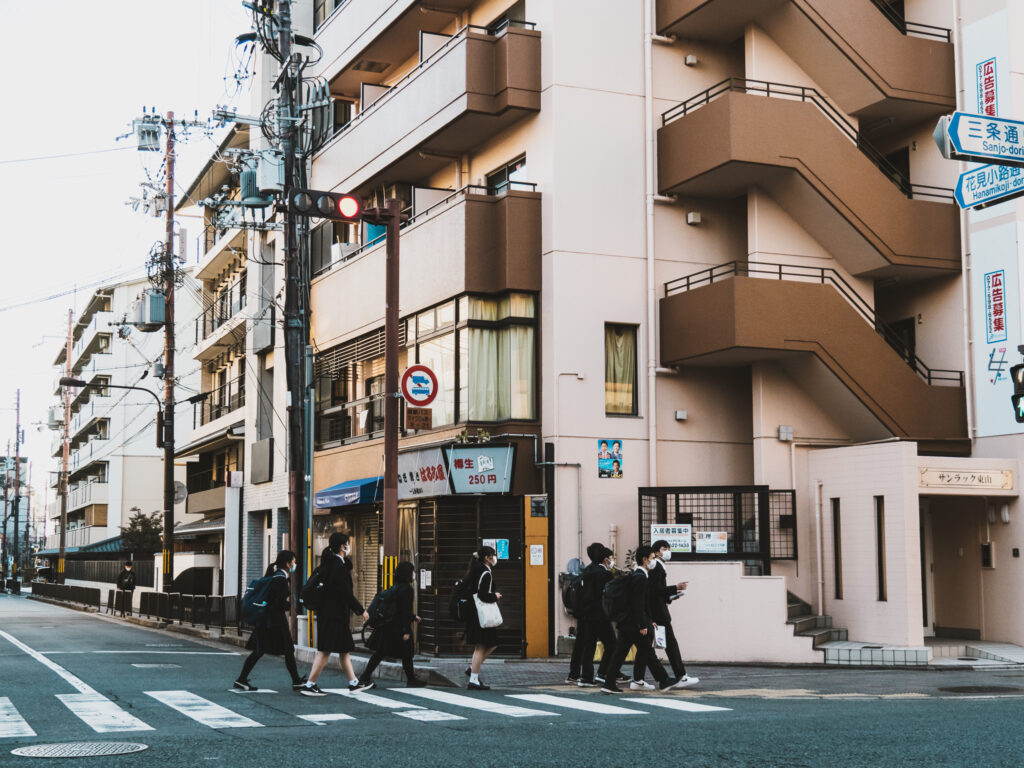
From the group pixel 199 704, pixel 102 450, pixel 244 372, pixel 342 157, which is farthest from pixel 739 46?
pixel 102 450

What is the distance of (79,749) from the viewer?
9.45m

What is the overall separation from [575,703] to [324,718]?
117 inches

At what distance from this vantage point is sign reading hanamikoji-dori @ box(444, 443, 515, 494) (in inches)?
809

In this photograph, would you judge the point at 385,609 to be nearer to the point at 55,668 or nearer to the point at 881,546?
the point at 55,668

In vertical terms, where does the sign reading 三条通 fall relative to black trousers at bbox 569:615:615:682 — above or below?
above

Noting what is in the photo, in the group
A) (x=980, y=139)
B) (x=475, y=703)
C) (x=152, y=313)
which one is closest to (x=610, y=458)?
(x=475, y=703)

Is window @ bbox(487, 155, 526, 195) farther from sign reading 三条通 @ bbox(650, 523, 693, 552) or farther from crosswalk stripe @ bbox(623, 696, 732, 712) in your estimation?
crosswalk stripe @ bbox(623, 696, 732, 712)

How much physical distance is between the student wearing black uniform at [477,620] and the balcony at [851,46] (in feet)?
38.6

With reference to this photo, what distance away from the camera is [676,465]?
21812 millimetres

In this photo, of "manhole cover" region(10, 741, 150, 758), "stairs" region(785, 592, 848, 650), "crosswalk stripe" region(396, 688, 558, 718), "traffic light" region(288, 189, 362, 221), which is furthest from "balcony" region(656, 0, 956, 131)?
"manhole cover" region(10, 741, 150, 758)

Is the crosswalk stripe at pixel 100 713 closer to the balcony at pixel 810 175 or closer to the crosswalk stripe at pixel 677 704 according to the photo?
the crosswalk stripe at pixel 677 704

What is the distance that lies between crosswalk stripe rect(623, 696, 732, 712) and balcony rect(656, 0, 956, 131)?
1321cm

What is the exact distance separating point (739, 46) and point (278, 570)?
14.8 metres

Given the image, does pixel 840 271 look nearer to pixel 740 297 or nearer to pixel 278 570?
pixel 740 297
